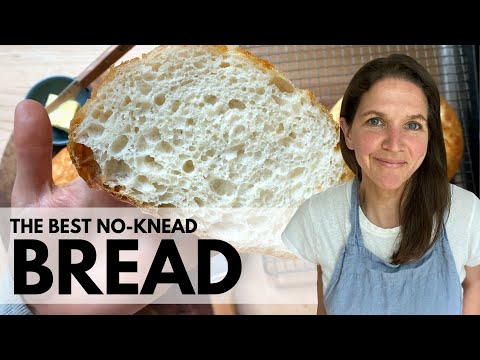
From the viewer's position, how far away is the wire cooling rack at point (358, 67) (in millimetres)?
959

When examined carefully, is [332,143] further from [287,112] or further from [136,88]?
[136,88]

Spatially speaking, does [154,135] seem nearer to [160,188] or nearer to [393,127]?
[160,188]

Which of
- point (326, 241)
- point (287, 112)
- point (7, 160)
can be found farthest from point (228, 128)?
point (7, 160)

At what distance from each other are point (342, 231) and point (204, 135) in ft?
0.93

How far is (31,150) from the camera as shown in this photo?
0.92 m

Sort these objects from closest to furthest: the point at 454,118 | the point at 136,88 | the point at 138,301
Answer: the point at 136,88, the point at 138,301, the point at 454,118

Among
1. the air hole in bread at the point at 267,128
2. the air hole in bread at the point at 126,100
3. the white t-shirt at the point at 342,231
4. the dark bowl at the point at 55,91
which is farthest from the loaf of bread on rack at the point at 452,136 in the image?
the dark bowl at the point at 55,91

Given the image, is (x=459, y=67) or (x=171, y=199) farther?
(x=459, y=67)

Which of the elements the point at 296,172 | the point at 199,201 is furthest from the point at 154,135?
the point at 296,172

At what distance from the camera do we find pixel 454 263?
0.89m

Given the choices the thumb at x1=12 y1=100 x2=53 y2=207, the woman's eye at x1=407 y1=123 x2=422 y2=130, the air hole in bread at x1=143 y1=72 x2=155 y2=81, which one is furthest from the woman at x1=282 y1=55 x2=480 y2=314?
the thumb at x1=12 y1=100 x2=53 y2=207

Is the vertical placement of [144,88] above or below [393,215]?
above

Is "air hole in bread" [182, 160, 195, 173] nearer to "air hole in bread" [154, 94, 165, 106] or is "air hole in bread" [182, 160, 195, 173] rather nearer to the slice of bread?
the slice of bread

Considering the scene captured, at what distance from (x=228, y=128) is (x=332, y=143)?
0.19m
